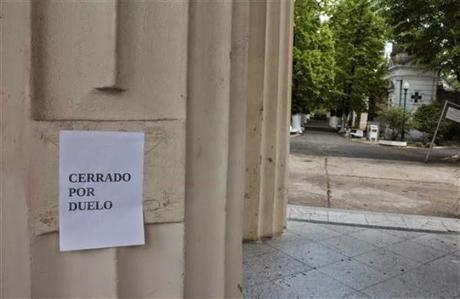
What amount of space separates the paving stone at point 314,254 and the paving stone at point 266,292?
633 mm

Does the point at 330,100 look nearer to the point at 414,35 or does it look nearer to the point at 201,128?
the point at 414,35

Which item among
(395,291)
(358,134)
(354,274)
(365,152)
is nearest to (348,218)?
(354,274)

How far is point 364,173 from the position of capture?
11250mm

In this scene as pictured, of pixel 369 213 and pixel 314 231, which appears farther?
pixel 369 213

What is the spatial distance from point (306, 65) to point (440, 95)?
33.3 feet

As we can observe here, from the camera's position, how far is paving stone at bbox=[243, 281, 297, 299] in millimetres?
3486

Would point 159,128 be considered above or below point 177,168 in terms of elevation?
above

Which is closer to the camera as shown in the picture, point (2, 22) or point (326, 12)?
point (2, 22)

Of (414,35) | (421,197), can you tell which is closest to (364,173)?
(421,197)

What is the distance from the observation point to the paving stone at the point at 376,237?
16.1ft

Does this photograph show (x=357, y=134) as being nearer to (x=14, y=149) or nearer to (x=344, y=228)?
(x=344, y=228)

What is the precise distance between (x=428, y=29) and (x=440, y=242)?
38.1 ft

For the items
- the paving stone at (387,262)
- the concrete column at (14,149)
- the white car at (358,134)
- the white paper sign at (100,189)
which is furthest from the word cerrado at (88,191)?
the white car at (358,134)

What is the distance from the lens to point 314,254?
14.7 feet
